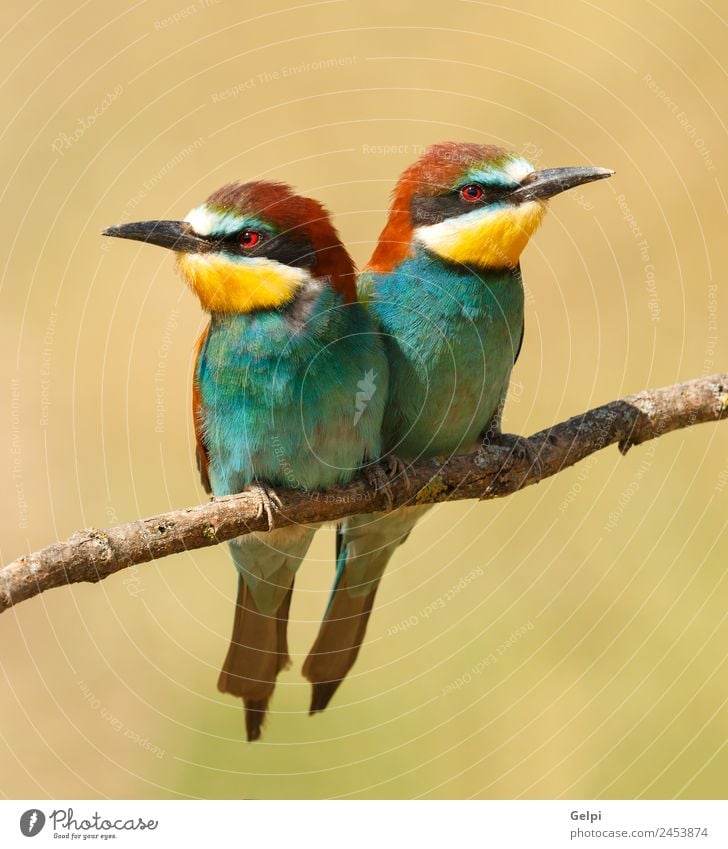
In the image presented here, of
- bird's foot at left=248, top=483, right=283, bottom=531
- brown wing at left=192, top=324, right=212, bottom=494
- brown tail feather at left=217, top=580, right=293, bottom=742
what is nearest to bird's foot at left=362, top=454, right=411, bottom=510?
bird's foot at left=248, top=483, right=283, bottom=531

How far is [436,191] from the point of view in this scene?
3.04 m

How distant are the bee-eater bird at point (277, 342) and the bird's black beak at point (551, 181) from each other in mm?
503

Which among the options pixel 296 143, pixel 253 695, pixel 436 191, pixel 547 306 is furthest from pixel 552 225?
pixel 253 695

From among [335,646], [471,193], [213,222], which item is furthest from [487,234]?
[335,646]

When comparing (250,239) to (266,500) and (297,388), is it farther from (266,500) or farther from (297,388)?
(266,500)

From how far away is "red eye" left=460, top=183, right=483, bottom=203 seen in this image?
3004 millimetres

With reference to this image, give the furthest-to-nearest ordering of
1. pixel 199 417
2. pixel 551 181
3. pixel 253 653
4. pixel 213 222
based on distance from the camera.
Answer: pixel 253 653 < pixel 199 417 < pixel 551 181 < pixel 213 222

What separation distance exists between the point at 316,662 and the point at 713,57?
117 inches

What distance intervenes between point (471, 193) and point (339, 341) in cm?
56

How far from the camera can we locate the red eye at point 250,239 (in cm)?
274

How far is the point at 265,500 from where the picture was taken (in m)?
2.79

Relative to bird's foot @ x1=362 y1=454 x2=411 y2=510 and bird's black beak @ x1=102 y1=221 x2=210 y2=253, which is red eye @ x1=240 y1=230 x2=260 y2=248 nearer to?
bird's black beak @ x1=102 y1=221 x2=210 y2=253

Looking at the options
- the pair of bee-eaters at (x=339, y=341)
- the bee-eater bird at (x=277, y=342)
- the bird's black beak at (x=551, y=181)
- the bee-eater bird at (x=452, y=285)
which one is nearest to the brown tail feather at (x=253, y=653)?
the pair of bee-eaters at (x=339, y=341)

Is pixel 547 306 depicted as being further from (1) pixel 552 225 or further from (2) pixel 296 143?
(2) pixel 296 143
